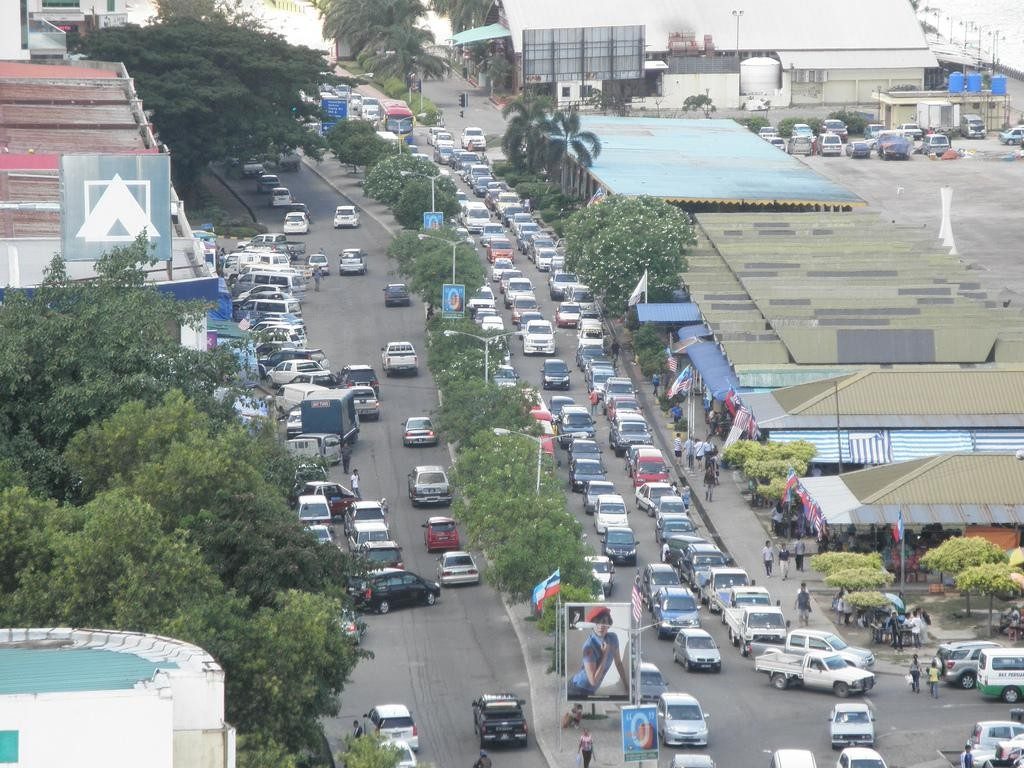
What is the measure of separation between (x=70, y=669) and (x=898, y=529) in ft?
130

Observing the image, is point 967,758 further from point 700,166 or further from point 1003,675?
point 700,166

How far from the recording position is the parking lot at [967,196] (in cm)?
11800

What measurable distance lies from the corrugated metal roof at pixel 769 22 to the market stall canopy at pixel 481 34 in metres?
2.50

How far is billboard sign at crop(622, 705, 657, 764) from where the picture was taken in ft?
168


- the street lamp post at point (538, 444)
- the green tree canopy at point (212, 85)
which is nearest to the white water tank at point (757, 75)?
the green tree canopy at point (212, 85)

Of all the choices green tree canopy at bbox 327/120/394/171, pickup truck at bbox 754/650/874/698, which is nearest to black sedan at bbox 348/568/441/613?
pickup truck at bbox 754/650/874/698

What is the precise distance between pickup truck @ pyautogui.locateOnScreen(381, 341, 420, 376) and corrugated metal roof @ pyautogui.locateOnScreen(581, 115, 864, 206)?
2388cm

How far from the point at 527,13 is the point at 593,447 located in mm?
86206

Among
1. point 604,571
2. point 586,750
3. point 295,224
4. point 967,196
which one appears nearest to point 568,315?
point 295,224

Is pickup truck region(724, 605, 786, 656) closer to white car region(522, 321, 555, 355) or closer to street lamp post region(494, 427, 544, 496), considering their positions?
street lamp post region(494, 427, 544, 496)

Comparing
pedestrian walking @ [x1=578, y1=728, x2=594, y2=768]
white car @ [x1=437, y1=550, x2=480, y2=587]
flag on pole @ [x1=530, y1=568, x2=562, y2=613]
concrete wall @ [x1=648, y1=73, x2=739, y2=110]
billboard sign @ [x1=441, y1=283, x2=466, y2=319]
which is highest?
concrete wall @ [x1=648, y1=73, x2=739, y2=110]

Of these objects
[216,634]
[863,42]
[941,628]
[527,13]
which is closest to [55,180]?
[941,628]

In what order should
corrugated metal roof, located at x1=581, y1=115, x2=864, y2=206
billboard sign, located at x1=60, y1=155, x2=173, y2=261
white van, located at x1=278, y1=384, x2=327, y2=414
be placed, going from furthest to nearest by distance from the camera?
corrugated metal roof, located at x1=581, y1=115, x2=864, y2=206 → white van, located at x1=278, y1=384, x2=327, y2=414 → billboard sign, located at x1=60, y1=155, x2=173, y2=261

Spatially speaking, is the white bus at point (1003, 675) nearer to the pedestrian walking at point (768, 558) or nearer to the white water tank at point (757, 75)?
the pedestrian walking at point (768, 558)
